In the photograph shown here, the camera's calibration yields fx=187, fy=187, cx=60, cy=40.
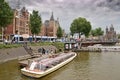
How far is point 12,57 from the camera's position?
46.2 m

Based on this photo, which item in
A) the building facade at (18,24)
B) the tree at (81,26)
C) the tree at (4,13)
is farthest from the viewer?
the tree at (81,26)

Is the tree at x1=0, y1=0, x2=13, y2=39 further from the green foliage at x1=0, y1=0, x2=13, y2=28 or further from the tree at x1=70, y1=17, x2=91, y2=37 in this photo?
the tree at x1=70, y1=17, x2=91, y2=37

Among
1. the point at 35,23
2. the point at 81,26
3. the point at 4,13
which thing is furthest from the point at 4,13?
the point at 81,26

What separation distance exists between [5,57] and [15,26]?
1808 inches

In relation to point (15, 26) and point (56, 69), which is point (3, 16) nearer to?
point (56, 69)

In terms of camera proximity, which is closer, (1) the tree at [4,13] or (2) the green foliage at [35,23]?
(1) the tree at [4,13]

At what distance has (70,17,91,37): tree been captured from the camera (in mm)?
125688

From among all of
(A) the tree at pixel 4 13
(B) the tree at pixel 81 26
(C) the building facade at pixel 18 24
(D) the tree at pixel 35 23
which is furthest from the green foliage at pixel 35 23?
(B) the tree at pixel 81 26

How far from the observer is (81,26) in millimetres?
125125

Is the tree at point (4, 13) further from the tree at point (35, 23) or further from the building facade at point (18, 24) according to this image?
the building facade at point (18, 24)

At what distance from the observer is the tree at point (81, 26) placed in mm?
125688

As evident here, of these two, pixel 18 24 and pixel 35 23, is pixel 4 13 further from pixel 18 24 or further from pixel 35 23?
pixel 18 24

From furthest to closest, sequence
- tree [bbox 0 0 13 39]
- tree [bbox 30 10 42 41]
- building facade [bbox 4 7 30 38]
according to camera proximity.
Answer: building facade [bbox 4 7 30 38]
tree [bbox 30 10 42 41]
tree [bbox 0 0 13 39]

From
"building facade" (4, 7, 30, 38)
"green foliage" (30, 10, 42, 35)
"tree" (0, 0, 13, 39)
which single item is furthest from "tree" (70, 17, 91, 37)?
"tree" (0, 0, 13, 39)
